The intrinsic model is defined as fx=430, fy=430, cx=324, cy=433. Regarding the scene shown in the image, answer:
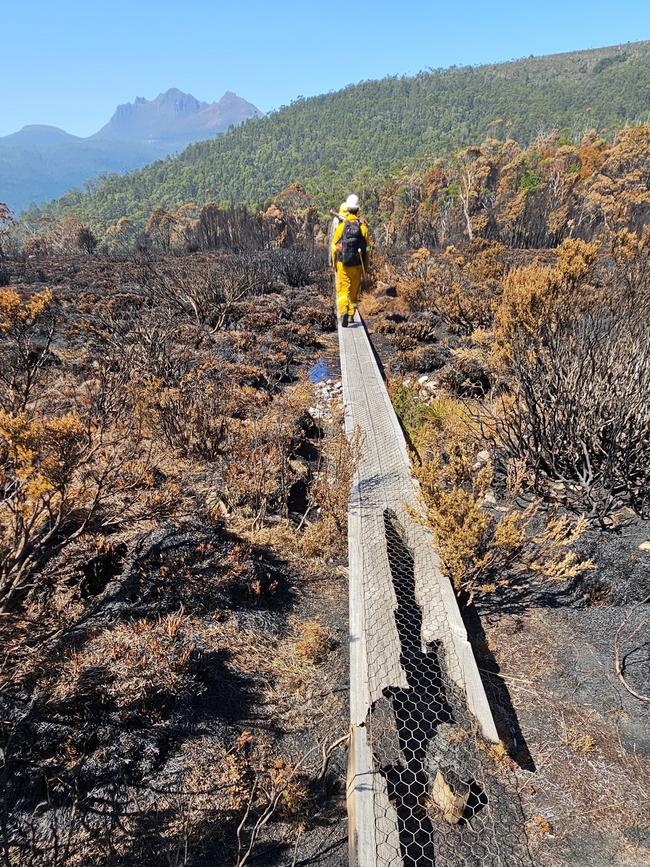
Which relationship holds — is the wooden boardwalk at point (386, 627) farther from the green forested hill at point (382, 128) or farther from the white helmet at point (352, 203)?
the green forested hill at point (382, 128)

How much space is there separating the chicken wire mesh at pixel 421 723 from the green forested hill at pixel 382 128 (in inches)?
2640

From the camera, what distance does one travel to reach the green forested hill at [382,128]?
95.1m

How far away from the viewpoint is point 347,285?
339 inches

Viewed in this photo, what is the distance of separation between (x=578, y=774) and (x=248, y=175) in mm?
127461

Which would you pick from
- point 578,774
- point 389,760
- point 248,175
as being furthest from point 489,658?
point 248,175

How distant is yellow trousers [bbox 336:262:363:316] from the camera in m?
7.96

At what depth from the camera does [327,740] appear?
8.42ft

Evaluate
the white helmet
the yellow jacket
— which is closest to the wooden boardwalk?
the yellow jacket

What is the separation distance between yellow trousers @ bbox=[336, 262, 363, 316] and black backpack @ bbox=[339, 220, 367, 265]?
22 centimetres

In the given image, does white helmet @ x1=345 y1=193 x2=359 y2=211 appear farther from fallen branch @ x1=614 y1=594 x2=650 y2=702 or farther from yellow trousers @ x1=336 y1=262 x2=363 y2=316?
fallen branch @ x1=614 y1=594 x2=650 y2=702

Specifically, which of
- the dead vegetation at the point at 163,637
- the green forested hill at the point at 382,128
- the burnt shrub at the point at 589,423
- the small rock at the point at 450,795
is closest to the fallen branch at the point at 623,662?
the burnt shrub at the point at 589,423

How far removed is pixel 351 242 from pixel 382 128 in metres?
152

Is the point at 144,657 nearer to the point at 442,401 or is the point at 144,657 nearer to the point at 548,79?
the point at 442,401

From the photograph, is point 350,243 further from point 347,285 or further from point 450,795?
point 450,795
